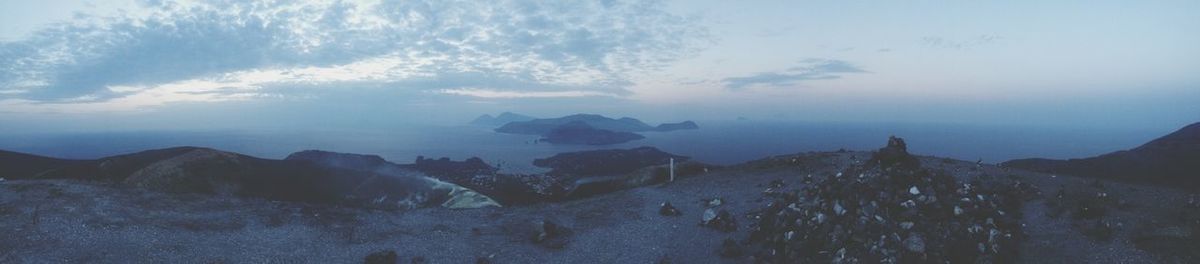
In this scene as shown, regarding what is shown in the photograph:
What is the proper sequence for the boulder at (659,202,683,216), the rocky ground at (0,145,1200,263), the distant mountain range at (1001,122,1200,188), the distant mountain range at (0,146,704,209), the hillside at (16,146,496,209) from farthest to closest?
the distant mountain range at (1001,122,1200,188), the hillside at (16,146,496,209), the distant mountain range at (0,146,704,209), the boulder at (659,202,683,216), the rocky ground at (0,145,1200,263)

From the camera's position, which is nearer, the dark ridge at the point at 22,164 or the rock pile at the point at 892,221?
the rock pile at the point at 892,221

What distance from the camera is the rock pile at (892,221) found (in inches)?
624

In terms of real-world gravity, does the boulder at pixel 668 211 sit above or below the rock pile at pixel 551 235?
above

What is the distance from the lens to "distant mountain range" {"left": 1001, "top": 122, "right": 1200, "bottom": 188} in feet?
243

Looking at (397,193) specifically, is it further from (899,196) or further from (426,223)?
(899,196)

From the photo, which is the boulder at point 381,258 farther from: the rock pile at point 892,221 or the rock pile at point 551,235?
the rock pile at point 892,221

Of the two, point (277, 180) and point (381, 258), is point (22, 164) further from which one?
point (381, 258)

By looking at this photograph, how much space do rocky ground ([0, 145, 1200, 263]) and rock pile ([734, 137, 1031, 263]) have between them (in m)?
0.27

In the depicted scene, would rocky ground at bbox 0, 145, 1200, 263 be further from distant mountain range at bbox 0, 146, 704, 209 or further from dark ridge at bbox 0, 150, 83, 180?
dark ridge at bbox 0, 150, 83, 180

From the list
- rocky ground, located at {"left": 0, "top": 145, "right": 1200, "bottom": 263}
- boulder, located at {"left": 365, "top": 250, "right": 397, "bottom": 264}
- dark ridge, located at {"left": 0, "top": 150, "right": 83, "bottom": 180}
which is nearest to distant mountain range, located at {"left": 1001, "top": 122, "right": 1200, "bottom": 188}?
rocky ground, located at {"left": 0, "top": 145, "right": 1200, "bottom": 263}

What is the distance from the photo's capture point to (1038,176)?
27.5m

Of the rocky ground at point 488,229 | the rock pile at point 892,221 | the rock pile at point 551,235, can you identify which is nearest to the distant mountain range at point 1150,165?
the rocky ground at point 488,229

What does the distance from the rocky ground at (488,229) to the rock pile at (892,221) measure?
0.89 feet

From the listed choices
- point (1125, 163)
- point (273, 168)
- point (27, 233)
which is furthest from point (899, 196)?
point (1125, 163)
